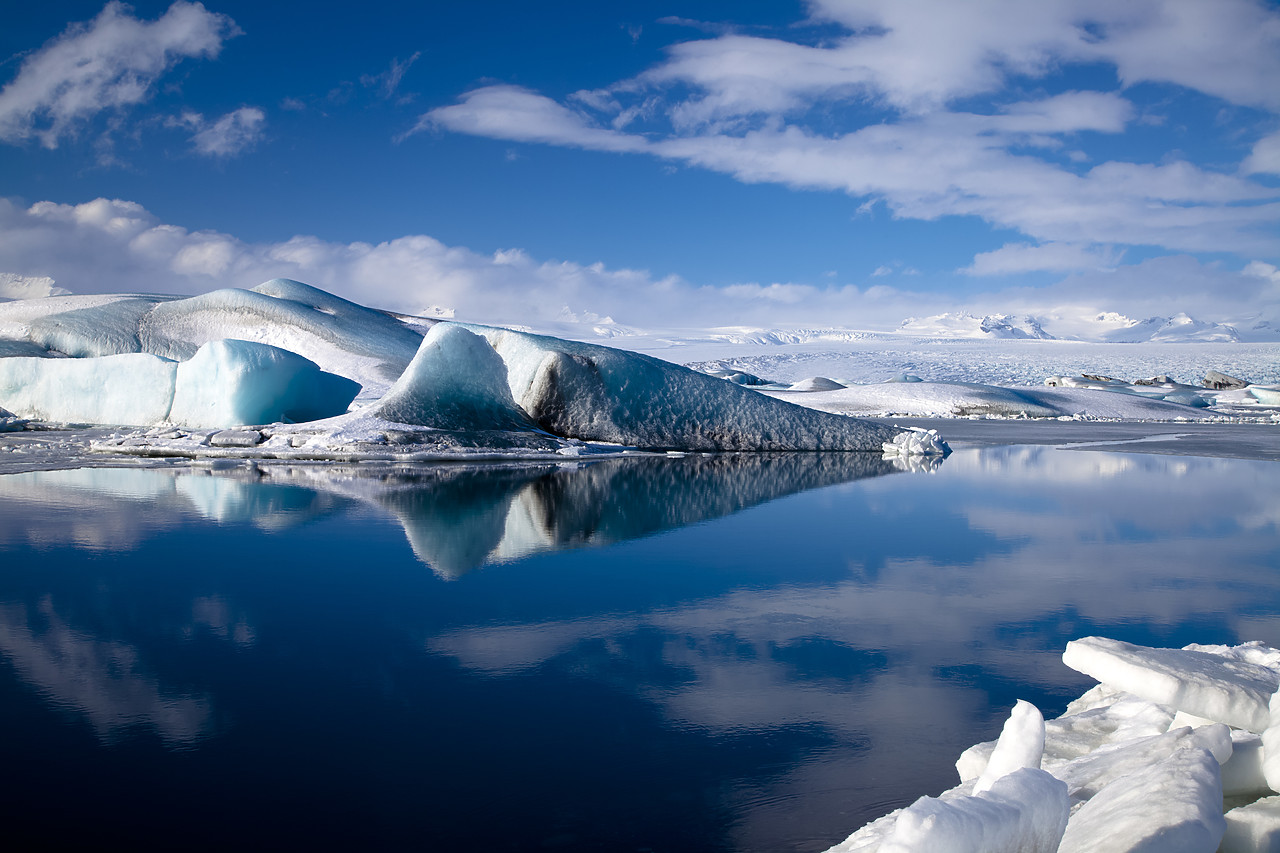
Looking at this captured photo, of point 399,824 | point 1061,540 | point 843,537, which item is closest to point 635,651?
point 399,824

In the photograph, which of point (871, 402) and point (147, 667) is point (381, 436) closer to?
point (147, 667)

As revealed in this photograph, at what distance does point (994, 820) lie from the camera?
1.02 metres

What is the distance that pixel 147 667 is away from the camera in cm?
208

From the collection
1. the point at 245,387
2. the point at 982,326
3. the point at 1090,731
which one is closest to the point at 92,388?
the point at 245,387

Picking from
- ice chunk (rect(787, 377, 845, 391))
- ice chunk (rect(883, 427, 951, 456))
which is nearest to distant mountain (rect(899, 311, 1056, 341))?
ice chunk (rect(787, 377, 845, 391))

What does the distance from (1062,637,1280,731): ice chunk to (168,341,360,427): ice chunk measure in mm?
9712

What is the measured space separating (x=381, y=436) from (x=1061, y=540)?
19.3 ft

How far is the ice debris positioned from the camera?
1.04 meters

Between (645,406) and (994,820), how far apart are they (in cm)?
865

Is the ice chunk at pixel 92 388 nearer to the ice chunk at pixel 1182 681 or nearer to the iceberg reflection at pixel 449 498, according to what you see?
the iceberg reflection at pixel 449 498

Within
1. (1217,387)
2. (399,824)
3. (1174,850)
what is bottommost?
(399,824)

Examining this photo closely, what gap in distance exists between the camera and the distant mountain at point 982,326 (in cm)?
11606

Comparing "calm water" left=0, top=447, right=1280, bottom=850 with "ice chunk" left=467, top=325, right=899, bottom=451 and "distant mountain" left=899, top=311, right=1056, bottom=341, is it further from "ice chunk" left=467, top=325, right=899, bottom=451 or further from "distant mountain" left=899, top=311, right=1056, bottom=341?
"distant mountain" left=899, top=311, right=1056, bottom=341

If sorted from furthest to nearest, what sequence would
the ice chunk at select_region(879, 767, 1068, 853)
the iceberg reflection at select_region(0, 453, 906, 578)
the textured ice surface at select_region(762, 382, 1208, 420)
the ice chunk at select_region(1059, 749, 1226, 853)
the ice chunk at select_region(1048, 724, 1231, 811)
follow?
1. the textured ice surface at select_region(762, 382, 1208, 420)
2. the iceberg reflection at select_region(0, 453, 906, 578)
3. the ice chunk at select_region(1048, 724, 1231, 811)
4. the ice chunk at select_region(1059, 749, 1226, 853)
5. the ice chunk at select_region(879, 767, 1068, 853)
